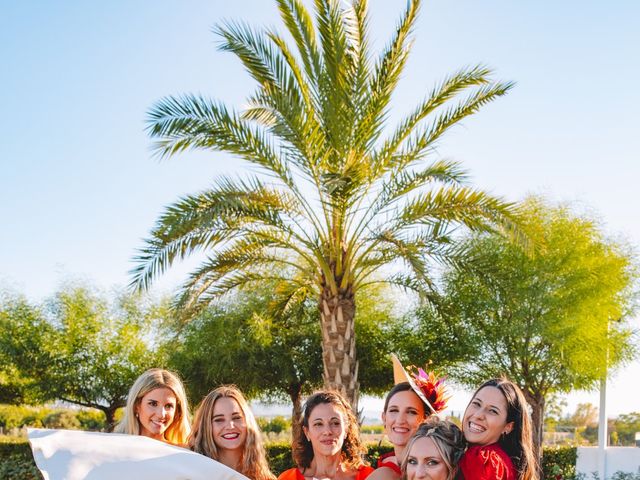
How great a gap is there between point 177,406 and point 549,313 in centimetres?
1479

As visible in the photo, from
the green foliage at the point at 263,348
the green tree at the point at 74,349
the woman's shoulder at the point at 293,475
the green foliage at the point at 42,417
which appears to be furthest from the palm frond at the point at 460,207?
the green foliage at the point at 42,417

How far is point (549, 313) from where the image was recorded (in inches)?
747

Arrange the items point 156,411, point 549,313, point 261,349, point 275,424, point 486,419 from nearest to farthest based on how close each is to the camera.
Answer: point 486,419 < point 156,411 < point 549,313 < point 261,349 < point 275,424

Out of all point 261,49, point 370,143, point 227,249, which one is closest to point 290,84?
point 261,49

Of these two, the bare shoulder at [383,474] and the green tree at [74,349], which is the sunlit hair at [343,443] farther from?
the green tree at [74,349]

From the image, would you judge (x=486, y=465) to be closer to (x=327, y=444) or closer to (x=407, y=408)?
(x=407, y=408)

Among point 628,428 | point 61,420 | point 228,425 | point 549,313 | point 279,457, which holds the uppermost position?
point 549,313

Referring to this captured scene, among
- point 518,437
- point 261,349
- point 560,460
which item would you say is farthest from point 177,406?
point 261,349

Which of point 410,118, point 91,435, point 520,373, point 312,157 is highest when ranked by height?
point 410,118

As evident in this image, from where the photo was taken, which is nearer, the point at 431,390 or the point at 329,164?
the point at 431,390

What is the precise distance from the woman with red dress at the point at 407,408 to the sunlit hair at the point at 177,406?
1.61 m

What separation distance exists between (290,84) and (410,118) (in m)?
1.99

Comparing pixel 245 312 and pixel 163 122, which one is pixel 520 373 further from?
pixel 163 122

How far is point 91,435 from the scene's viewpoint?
4.43 metres
